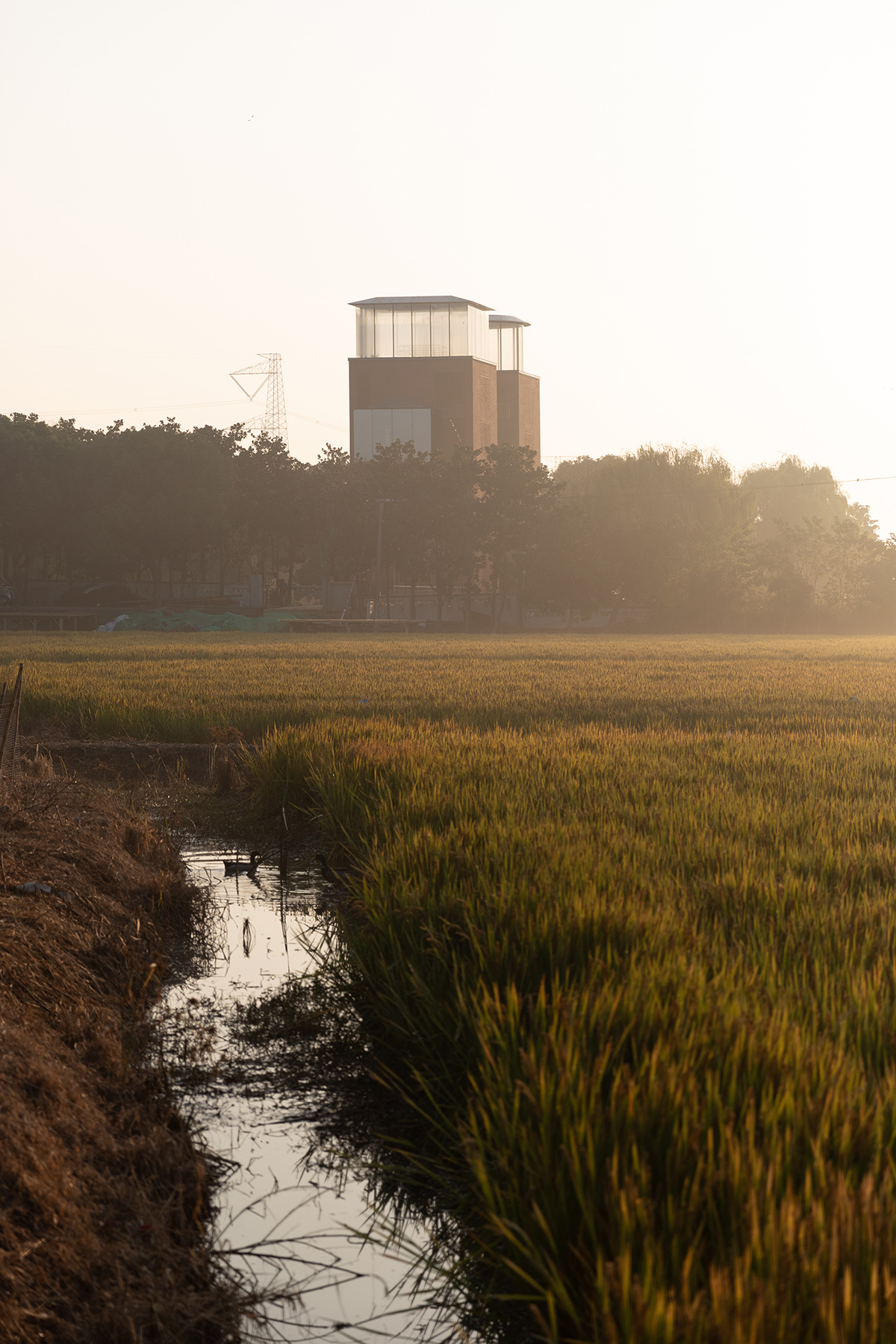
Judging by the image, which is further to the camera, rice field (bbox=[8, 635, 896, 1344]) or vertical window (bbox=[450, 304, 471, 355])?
vertical window (bbox=[450, 304, 471, 355])

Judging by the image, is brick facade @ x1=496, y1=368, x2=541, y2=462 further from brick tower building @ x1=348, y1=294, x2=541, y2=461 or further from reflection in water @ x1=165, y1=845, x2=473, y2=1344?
reflection in water @ x1=165, y1=845, x2=473, y2=1344

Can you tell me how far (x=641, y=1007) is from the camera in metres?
2.89

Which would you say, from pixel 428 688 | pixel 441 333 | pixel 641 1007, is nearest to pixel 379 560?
pixel 441 333

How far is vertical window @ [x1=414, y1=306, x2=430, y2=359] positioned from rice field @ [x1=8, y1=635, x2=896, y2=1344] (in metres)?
61.1

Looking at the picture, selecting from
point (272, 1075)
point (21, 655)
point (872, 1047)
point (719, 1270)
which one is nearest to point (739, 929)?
point (872, 1047)

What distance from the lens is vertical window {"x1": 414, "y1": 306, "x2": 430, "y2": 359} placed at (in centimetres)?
6712

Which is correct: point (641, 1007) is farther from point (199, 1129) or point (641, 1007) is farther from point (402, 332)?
point (402, 332)

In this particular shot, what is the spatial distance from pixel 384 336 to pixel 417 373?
2.97 metres

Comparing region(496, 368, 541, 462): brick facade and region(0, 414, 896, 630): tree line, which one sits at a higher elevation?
region(496, 368, 541, 462): brick facade

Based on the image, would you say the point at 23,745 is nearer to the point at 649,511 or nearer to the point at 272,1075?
the point at 272,1075

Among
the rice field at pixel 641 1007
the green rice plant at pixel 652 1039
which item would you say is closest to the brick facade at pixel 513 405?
the rice field at pixel 641 1007

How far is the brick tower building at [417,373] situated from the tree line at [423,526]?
370 inches

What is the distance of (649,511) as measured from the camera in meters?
59.0

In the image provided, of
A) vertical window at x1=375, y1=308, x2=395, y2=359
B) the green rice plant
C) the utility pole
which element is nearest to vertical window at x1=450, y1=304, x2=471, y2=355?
vertical window at x1=375, y1=308, x2=395, y2=359
